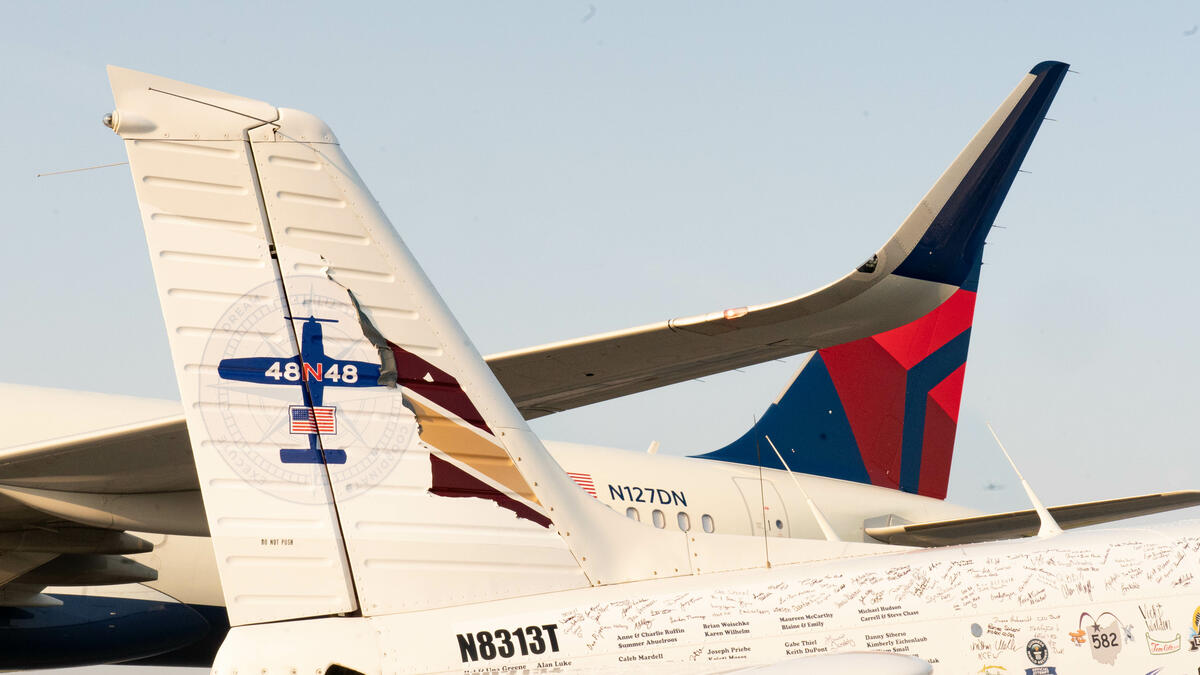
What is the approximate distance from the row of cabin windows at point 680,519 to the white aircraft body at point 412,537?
7289mm

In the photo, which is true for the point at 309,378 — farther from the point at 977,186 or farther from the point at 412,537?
the point at 977,186

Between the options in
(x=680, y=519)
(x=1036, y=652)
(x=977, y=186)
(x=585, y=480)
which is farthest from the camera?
(x=680, y=519)

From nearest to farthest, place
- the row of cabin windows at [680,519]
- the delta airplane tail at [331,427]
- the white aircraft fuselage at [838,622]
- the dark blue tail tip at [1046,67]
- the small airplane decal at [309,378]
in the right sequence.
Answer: the white aircraft fuselage at [838,622], the delta airplane tail at [331,427], the small airplane decal at [309,378], the dark blue tail tip at [1046,67], the row of cabin windows at [680,519]

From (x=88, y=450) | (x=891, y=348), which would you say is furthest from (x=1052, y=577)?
(x=891, y=348)

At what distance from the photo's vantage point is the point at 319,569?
5129 mm

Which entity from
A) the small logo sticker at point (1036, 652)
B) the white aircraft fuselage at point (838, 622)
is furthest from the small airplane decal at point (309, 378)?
the small logo sticker at point (1036, 652)

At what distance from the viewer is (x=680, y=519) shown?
13.4 m

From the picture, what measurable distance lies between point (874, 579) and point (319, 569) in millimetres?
2476

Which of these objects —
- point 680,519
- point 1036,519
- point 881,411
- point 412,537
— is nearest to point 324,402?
point 412,537

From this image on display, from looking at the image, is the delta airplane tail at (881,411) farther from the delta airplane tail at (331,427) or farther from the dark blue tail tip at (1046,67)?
the delta airplane tail at (331,427)

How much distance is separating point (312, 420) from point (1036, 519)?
921cm

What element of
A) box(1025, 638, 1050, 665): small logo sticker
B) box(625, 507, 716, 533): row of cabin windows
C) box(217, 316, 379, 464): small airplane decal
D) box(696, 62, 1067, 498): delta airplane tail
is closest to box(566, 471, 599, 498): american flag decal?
box(625, 507, 716, 533): row of cabin windows

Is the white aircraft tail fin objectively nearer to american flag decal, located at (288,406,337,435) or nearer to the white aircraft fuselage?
american flag decal, located at (288,406,337,435)

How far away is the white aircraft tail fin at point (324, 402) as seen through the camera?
5.17m
